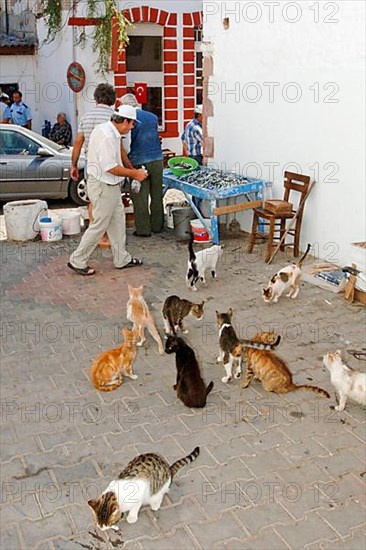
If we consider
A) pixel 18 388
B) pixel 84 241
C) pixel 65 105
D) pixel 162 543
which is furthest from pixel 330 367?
pixel 65 105

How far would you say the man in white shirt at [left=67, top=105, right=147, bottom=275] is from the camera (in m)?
7.38

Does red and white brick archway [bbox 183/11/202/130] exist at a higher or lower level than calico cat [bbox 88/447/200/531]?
higher

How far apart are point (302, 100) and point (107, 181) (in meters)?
2.71

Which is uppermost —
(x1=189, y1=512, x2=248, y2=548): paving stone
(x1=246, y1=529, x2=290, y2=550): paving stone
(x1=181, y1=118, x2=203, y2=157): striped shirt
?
(x1=181, y1=118, x2=203, y2=157): striped shirt

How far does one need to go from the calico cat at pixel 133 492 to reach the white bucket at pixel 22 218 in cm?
613

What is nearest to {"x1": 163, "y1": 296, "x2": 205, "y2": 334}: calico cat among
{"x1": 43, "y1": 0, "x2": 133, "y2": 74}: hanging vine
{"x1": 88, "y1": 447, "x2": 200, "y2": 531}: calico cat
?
{"x1": 88, "y1": 447, "x2": 200, "y2": 531}: calico cat

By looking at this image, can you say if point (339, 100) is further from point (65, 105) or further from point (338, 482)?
point (65, 105)

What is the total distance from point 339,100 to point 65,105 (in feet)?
32.6

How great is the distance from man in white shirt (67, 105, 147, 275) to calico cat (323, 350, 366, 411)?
145 inches

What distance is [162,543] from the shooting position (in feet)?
11.8

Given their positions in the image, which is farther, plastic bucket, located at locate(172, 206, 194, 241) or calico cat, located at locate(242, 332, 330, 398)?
plastic bucket, located at locate(172, 206, 194, 241)

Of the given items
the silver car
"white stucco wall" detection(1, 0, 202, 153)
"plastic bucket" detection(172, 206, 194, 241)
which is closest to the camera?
"plastic bucket" detection(172, 206, 194, 241)

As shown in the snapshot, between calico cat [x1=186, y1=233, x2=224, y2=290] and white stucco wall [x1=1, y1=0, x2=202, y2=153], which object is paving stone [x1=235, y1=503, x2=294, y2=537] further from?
white stucco wall [x1=1, y1=0, x2=202, y2=153]

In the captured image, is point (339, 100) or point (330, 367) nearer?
point (330, 367)
